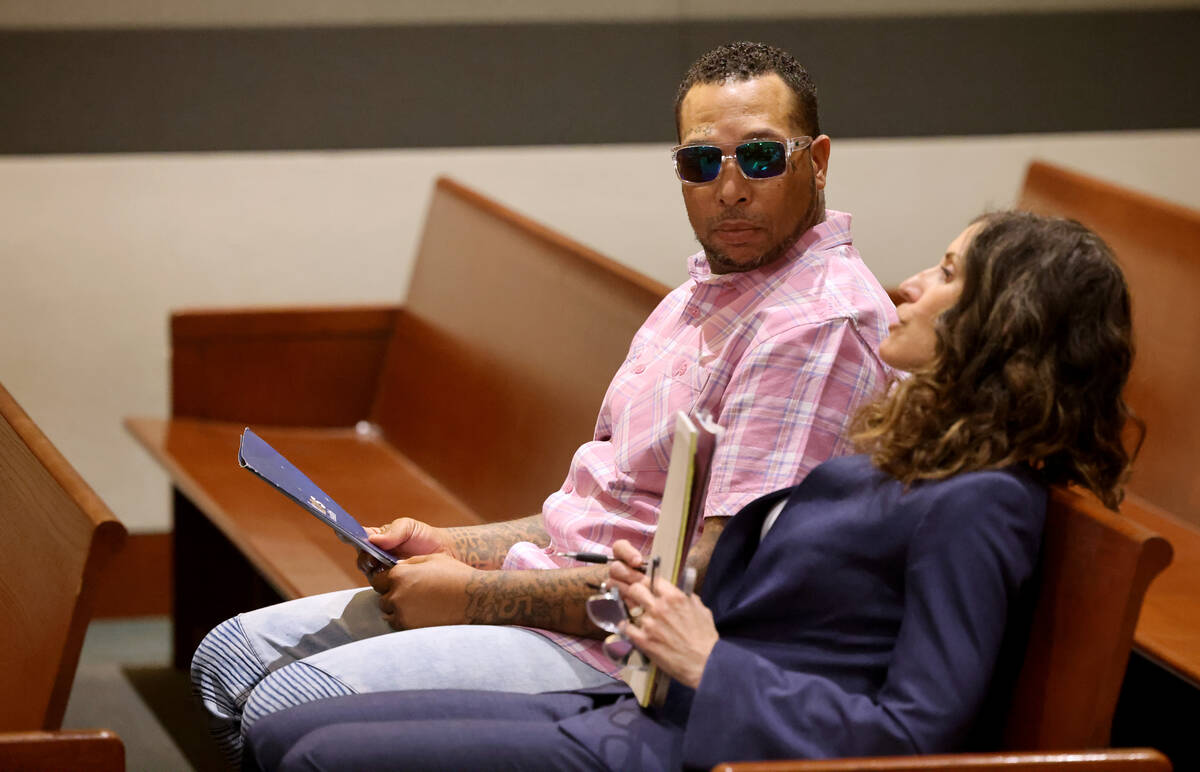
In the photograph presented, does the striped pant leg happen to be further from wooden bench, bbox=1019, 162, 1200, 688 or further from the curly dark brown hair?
wooden bench, bbox=1019, 162, 1200, 688

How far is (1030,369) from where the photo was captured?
179 centimetres

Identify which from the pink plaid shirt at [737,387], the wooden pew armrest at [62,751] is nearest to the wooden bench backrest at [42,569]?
the wooden pew armrest at [62,751]

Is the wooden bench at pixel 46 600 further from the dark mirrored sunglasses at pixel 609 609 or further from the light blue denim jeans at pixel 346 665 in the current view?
the dark mirrored sunglasses at pixel 609 609

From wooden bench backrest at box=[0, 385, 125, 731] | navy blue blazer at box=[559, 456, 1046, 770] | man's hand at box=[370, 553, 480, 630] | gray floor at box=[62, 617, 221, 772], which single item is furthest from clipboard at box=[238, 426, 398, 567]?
gray floor at box=[62, 617, 221, 772]

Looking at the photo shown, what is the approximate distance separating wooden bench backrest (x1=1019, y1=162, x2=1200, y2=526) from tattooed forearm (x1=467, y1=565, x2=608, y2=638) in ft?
5.14

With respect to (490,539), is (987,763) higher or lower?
higher

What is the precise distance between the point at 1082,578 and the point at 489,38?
312 centimetres

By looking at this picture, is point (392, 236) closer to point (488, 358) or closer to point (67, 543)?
point (488, 358)

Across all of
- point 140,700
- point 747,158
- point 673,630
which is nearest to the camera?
point 673,630

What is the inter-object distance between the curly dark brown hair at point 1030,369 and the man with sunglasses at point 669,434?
0.85 feet

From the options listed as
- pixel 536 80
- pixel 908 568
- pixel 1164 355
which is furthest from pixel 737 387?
pixel 536 80

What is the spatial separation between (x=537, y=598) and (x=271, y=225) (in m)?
2.55

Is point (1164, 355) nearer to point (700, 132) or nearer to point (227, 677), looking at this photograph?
point (700, 132)

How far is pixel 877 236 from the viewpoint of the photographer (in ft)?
15.4
